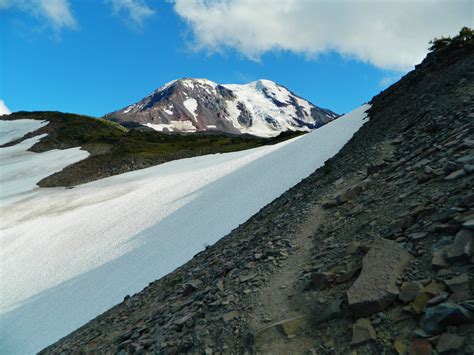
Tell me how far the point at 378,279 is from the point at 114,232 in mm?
22501

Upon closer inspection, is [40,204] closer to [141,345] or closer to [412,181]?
[141,345]

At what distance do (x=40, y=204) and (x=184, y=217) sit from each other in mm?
23650

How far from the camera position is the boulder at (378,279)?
6.61 m

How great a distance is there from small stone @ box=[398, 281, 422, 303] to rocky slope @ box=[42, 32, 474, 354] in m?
0.03

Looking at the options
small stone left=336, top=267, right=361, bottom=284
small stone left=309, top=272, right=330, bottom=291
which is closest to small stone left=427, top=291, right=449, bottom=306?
small stone left=336, top=267, right=361, bottom=284

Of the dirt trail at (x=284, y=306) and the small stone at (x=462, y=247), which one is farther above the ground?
the small stone at (x=462, y=247)

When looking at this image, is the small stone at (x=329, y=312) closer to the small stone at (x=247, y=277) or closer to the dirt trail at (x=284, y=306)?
the dirt trail at (x=284, y=306)

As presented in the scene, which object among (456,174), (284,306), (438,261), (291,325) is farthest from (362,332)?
(456,174)

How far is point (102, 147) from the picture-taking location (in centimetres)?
6738

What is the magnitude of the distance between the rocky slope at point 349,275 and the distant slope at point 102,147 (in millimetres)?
41267

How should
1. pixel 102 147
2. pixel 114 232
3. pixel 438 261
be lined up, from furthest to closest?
pixel 102 147 < pixel 114 232 < pixel 438 261

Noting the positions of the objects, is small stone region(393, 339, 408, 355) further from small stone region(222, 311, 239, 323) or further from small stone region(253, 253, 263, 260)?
small stone region(253, 253, 263, 260)

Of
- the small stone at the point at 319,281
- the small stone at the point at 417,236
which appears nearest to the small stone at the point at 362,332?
the small stone at the point at 319,281

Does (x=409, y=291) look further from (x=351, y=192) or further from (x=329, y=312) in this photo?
(x=351, y=192)
